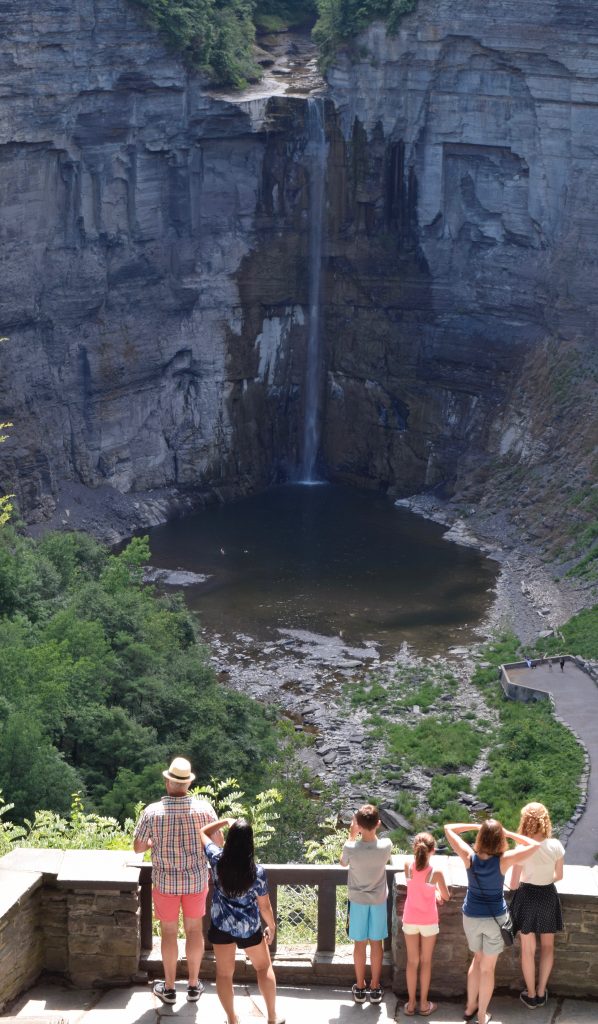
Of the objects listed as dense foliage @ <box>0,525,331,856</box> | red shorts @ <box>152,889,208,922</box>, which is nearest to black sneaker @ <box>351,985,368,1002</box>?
red shorts @ <box>152,889,208,922</box>

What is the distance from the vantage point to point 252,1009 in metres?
12.8

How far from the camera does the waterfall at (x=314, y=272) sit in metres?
57.2

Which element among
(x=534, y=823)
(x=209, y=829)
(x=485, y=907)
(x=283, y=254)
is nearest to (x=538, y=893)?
(x=485, y=907)

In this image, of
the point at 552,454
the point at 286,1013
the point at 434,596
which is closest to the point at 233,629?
the point at 434,596

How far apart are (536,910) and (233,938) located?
244cm

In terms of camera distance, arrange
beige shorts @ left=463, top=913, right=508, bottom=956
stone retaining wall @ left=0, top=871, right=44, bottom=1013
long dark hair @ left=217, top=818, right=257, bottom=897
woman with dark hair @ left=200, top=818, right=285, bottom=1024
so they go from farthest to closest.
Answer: stone retaining wall @ left=0, top=871, right=44, bottom=1013 → beige shorts @ left=463, top=913, right=508, bottom=956 → woman with dark hair @ left=200, top=818, right=285, bottom=1024 → long dark hair @ left=217, top=818, right=257, bottom=897

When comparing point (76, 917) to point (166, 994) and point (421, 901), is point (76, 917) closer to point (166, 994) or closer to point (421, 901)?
point (166, 994)

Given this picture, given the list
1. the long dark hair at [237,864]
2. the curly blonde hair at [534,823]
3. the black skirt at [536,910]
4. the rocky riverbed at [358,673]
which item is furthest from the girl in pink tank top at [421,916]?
the rocky riverbed at [358,673]

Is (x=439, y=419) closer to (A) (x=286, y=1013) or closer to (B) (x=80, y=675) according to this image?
(B) (x=80, y=675)

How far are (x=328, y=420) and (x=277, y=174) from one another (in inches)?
374

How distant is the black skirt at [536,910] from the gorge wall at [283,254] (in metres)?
39.7

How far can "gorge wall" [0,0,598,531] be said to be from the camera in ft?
168

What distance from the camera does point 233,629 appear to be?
45094 millimetres

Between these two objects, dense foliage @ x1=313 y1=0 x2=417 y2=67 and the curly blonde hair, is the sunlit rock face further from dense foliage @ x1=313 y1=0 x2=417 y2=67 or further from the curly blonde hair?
the curly blonde hair
